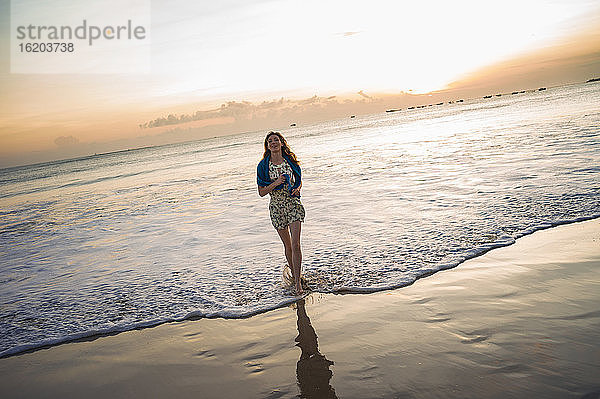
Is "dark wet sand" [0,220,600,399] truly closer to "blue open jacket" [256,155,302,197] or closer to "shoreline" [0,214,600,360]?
"shoreline" [0,214,600,360]

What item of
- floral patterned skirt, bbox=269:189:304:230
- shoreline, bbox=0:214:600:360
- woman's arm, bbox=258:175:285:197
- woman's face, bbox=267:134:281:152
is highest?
woman's face, bbox=267:134:281:152

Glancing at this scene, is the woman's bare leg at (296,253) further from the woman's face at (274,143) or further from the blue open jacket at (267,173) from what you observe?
the woman's face at (274,143)

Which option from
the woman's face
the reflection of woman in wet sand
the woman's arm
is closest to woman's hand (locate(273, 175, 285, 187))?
the woman's arm

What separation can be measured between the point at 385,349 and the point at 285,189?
2.72 metres

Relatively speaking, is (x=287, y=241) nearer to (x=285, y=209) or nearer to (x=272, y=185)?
(x=285, y=209)

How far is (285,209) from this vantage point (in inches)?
231

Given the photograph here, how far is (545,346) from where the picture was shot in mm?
3574

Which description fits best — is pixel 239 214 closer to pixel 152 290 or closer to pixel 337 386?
pixel 152 290

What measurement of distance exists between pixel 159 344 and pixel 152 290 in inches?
82.9

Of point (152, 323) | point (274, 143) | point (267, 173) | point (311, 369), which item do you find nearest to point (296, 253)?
point (267, 173)

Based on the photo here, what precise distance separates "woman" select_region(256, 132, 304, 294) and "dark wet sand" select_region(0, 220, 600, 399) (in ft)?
2.54

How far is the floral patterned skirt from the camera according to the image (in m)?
5.86

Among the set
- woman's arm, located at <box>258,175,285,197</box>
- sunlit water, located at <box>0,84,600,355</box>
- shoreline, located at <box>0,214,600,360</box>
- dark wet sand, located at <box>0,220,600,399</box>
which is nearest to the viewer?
dark wet sand, located at <box>0,220,600,399</box>

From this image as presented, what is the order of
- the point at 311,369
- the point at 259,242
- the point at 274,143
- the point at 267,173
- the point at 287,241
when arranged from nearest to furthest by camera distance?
the point at 311,369
the point at 274,143
the point at 267,173
the point at 287,241
the point at 259,242
